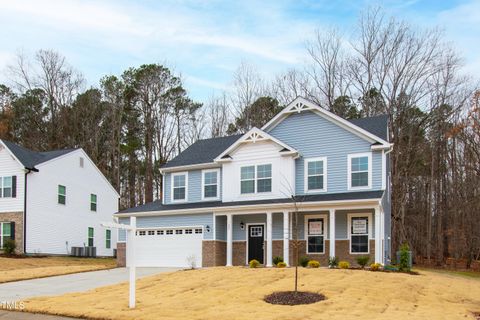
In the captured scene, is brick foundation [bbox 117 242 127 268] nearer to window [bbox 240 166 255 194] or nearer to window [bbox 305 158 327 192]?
window [bbox 240 166 255 194]

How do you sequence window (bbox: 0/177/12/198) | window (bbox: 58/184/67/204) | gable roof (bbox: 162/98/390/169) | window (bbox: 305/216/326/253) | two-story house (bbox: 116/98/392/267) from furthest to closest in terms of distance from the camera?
window (bbox: 58/184/67/204) → window (bbox: 0/177/12/198) → window (bbox: 305/216/326/253) → gable roof (bbox: 162/98/390/169) → two-story house (bbox: 116/98/392/267)

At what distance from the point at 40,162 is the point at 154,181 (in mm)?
18764

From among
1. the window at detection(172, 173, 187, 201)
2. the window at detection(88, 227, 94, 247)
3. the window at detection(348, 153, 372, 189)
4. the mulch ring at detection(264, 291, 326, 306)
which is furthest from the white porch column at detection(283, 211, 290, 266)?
the window at detection(88, 227, 94, 247)

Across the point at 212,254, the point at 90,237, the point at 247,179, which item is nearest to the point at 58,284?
the point at 212,254

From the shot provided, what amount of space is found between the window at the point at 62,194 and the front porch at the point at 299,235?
1447 cm

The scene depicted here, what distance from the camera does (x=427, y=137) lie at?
4609cm

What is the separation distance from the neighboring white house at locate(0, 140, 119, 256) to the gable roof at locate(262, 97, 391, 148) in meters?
16.7

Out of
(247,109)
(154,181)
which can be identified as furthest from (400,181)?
(154,181)

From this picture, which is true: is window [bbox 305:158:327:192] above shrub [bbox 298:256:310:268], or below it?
above

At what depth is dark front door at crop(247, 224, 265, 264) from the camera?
94.9 feet

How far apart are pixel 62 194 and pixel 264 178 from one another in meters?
17.3

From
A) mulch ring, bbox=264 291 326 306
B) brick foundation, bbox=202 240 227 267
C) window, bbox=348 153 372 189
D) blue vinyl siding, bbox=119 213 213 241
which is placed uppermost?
window, bbox=348 153 372 189

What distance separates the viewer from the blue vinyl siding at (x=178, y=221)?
2953 cm

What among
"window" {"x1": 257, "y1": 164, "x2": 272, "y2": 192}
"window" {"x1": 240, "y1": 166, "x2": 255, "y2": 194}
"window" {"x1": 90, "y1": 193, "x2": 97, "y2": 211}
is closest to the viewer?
"window" {"x1": 257, "y1": 164, "x2": 272, "y2": 192}
